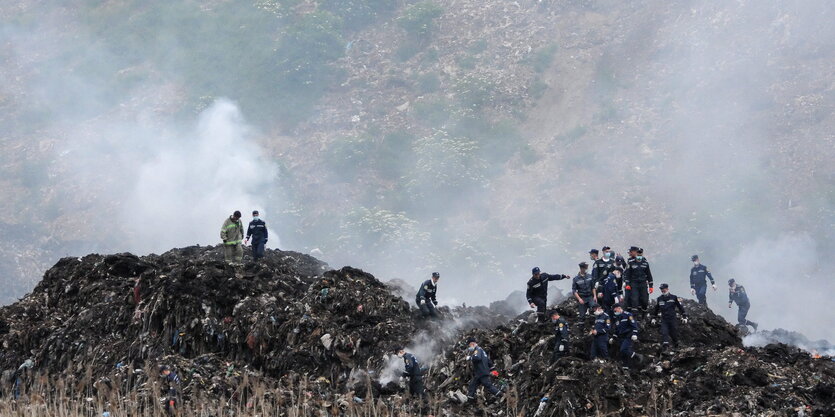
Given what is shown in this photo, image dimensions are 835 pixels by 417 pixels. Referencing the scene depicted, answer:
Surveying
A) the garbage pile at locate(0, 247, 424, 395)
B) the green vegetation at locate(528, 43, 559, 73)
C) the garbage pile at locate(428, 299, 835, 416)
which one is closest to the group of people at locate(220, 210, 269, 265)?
the garbage pile at locate(0, 247, 424, 395)

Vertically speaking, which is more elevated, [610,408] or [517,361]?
[517,361]

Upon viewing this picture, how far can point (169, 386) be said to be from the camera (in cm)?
1341

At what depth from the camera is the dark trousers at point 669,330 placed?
14.3 metres

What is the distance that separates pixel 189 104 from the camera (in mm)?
46312

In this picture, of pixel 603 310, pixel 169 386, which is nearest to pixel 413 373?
pixel 603 310

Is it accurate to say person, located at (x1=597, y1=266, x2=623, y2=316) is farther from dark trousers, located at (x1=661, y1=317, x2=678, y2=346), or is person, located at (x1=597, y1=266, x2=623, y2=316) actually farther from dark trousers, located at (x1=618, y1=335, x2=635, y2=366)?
dark trousers, located at (x1=618, y1=335, x2=635, y2=366)

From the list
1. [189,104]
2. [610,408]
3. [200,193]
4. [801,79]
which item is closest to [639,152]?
[801,79]

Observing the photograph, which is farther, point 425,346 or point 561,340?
point 425,346

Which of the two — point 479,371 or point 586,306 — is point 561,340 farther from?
point 586,306

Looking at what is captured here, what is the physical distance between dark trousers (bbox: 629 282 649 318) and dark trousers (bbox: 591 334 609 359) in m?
2.26

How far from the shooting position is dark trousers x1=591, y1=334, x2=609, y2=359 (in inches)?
538

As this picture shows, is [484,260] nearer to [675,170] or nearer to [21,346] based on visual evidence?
[675,170]

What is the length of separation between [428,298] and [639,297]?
4088 mm

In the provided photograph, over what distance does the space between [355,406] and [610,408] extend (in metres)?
3.95
